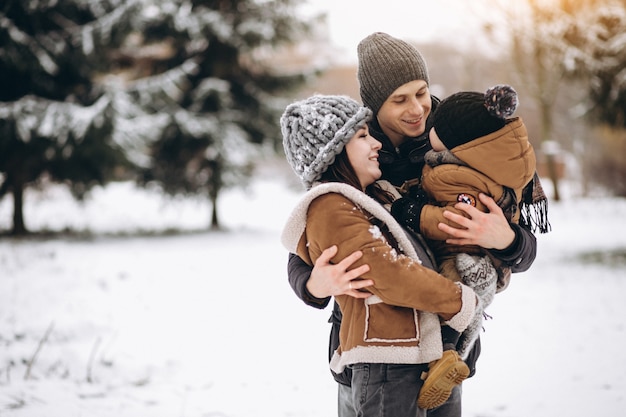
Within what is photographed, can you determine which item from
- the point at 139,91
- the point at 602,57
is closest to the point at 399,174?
the point at 602,57

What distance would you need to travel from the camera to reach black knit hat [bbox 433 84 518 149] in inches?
73.9

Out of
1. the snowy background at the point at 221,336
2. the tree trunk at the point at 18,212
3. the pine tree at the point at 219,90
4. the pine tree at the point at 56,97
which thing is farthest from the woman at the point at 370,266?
the tree trunk at the point at 18,212

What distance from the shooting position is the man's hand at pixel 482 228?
72.9 inches

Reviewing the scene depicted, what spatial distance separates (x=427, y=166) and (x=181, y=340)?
4.69 m

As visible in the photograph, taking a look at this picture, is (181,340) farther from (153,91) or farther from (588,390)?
(153,91)

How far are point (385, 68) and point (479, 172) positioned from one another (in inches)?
28.2

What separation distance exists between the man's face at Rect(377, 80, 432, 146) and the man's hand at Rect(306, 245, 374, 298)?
759mm

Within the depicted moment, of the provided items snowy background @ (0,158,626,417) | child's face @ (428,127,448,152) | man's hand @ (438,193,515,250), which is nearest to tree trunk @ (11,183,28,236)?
snowy background @ (0,158,626,417)

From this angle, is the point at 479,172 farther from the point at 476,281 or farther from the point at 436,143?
the point at 476,281

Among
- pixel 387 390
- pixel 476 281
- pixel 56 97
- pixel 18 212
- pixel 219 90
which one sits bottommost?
pixel 18 212

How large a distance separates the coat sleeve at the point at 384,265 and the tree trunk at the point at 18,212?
13255 millimetres

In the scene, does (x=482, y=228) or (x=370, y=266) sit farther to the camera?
(x=482, y=228)

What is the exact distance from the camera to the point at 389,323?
73.1 inches

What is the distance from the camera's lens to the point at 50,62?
39.8 feet
